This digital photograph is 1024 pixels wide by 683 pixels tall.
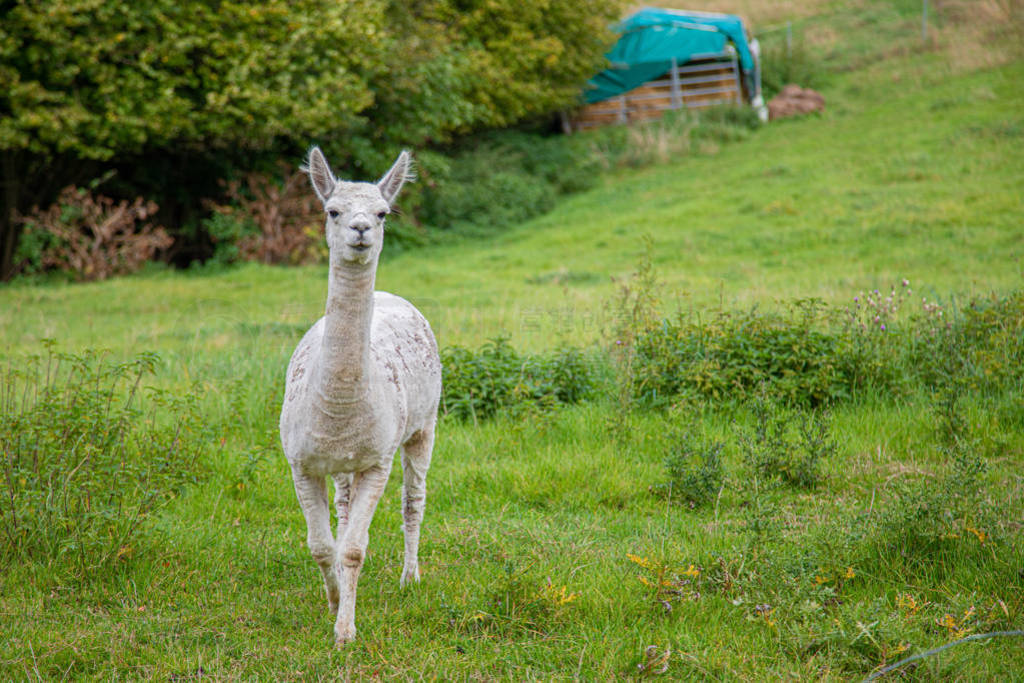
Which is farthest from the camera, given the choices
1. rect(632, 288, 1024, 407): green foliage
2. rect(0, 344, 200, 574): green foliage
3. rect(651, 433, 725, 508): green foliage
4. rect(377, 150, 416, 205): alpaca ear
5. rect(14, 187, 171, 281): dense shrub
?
rect(14, 187, 171, 281): dense shrub

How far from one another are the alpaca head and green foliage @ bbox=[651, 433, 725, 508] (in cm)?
293

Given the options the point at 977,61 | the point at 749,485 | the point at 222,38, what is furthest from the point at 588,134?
the point at 749,485

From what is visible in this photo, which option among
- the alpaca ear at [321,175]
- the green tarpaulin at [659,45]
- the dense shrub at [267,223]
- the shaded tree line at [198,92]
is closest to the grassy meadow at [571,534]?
the alpaca ear at [321,175]

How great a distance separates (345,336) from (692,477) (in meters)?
2.96

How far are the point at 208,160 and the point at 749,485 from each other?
18.1 m

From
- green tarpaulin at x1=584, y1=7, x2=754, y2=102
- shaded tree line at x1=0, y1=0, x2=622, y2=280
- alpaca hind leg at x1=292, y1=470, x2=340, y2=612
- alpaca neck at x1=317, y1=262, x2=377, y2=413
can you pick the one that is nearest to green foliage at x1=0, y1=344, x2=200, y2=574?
alpaca hind leg at x1=292, y1=470, x2=340, y2=612

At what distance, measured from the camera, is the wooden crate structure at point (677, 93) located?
30.6 m

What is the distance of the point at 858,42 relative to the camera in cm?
3425

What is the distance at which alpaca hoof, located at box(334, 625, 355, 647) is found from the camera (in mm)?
4338

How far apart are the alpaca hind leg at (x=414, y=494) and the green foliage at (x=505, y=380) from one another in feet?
6.88

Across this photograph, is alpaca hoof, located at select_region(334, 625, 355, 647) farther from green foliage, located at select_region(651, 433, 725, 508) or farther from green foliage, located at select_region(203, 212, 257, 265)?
green foliage, located at select_region(203, 212, 257, 265)

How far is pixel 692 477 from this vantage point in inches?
237

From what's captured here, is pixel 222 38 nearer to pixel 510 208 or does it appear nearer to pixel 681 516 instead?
pixel 510 208

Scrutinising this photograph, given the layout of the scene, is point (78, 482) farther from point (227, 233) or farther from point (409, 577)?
point (227, 233)
